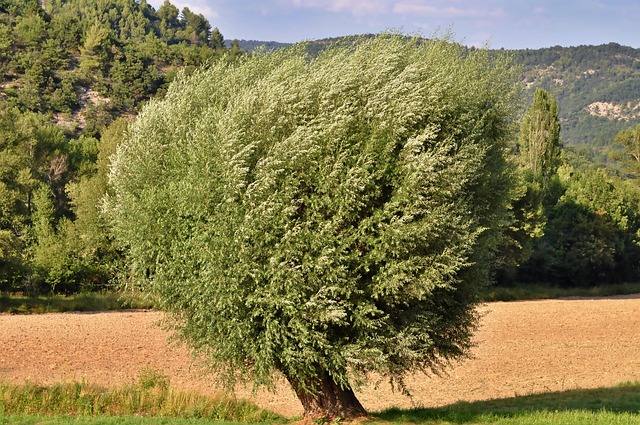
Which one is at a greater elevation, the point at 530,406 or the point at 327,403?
the point at 327,403

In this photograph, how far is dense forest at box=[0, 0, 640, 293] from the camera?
5575 cm

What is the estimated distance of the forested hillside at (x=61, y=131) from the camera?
5556cm

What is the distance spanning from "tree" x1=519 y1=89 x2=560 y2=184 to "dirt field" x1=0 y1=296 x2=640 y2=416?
38059 mm

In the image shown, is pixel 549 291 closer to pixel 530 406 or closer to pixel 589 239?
pixel 589 239

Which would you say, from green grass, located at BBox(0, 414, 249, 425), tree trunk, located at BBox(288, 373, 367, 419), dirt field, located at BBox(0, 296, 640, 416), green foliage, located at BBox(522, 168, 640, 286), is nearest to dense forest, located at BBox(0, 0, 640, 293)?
green foliage, located at BBox(522, 168, 640, 286)

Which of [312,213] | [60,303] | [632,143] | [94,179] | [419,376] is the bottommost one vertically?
[419,376]

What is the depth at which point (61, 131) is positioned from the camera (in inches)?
3511

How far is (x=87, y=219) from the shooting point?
56.2m

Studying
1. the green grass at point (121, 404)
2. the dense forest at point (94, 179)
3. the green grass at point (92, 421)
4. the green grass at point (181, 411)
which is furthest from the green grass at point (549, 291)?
the green grass at point (92, 421)

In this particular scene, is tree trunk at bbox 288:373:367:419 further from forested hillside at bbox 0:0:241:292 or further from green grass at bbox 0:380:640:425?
forested hillside at bbox 0:0:241:292

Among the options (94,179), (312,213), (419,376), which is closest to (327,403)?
(312,213)

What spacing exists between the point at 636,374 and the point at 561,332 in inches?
605

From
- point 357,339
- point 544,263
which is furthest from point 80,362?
point 544,263

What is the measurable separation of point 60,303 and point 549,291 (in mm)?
49486
